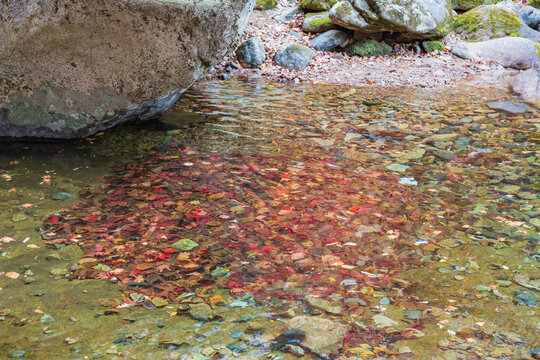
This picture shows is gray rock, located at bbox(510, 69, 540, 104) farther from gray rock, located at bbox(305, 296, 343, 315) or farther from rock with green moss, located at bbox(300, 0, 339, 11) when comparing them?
gray rock, located at bbox(305, 296, 343, 315)

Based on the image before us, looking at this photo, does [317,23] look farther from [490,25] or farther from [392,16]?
[490,25]

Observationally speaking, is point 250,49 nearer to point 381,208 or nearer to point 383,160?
point 383,160

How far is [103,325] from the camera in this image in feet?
8.61

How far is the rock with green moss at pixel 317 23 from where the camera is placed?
12118 mm

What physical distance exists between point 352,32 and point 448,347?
10646 millimetres

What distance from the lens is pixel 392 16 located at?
36.0ft

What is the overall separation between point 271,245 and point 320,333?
0.99 metres

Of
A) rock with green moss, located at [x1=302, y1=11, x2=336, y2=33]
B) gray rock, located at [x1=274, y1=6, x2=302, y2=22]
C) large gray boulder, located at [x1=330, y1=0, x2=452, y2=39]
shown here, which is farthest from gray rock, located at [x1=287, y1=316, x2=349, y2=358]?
gray rock, located at [x1=274, y1=6, x2=302, y2=22]

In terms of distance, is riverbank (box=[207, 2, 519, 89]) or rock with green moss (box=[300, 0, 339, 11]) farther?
rock with green moss (box=[300, 0, 339, 11])

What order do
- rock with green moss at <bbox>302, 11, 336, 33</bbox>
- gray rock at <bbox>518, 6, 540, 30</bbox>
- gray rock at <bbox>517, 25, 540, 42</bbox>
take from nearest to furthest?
1. rock with green moss at <bbox>302, 11, 336, 33</bbox>
2. gray rock at <bbox>517, 25, 540, 42</bbox>
3. gray rock at <bbox>518, 6, 540, 30</bbox>

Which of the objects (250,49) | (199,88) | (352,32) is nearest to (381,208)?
(199,88)

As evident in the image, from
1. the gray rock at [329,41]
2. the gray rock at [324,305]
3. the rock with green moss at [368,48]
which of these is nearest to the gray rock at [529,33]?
the rock with green moss at [368,48]

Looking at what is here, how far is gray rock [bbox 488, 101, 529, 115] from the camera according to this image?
24.0 ft

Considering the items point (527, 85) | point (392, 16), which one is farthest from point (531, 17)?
point (527, 85)
